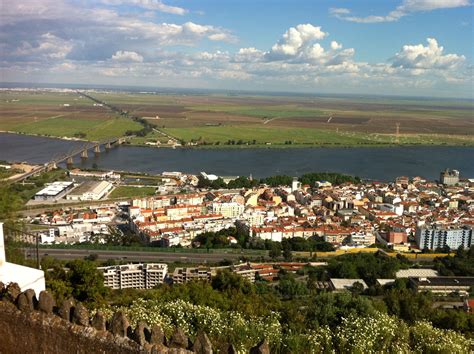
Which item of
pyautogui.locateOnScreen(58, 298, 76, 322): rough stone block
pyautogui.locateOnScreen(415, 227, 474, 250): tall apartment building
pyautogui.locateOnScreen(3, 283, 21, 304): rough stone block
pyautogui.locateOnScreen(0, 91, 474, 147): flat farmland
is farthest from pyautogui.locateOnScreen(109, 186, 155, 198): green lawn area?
pyautogui.locateOnScreen(58, 298, 76, 322): rough stone block

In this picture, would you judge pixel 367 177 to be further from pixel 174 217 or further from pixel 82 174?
pixel 82 174

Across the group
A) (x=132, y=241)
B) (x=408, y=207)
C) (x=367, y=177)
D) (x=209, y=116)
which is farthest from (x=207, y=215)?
(x=209, y=116)

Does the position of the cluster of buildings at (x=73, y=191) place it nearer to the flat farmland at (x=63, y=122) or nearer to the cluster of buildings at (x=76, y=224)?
the cluster of buildings at (x=76, y=224)

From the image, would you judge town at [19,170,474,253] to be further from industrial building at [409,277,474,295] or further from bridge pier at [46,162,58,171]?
bridge pier at [46,162,58,171]

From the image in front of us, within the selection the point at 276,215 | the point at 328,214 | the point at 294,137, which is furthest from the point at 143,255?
the point at 294,137

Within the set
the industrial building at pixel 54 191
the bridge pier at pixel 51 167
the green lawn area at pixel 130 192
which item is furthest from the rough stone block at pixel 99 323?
the bridge pier at pixel 51 167

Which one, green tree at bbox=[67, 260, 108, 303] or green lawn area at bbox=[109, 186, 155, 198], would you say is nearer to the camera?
green tree at bbox=[67, 260, 108, 303]
